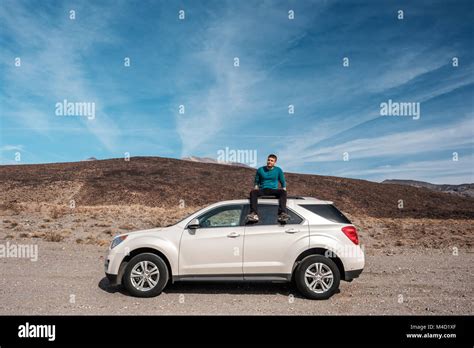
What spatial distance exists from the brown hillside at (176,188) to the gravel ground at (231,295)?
34.2 meters

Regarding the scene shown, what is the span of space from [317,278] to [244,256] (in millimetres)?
1344

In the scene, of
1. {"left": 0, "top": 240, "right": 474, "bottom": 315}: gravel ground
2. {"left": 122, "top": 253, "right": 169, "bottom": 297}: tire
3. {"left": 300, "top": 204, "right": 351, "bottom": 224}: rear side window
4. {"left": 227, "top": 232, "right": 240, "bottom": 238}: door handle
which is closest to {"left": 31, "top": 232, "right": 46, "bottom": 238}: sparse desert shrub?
{"left": 0, "top": 240, "right": 474, "bottom": 315}: gravel ground

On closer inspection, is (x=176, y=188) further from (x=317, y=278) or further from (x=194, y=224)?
(x=317, y=278)

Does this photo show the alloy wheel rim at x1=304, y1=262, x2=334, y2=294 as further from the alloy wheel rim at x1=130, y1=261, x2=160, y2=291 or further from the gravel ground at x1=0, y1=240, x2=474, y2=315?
the alloy wheel rim at x1=130, y1=261, x2=160, y2=291

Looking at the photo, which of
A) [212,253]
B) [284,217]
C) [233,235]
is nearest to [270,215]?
[284,217]

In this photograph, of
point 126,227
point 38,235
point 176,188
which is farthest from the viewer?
point 176,188

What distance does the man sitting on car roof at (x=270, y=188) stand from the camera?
23.8ft

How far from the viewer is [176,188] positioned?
50031mm

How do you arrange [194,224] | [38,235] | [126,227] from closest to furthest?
1. [194,224]
2. [38,235]
3. [126,227]

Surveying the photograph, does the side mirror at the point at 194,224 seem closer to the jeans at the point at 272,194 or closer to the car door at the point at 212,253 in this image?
the car door at the point at 212,253

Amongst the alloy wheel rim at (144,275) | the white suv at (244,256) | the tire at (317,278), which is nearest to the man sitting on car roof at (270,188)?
the white suv at (244,256)

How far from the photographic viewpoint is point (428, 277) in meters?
9.41

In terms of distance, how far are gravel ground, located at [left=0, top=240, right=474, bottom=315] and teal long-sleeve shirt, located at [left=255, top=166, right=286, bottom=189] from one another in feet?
6.89

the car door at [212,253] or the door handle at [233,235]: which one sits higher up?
the door handle at [233,235]
